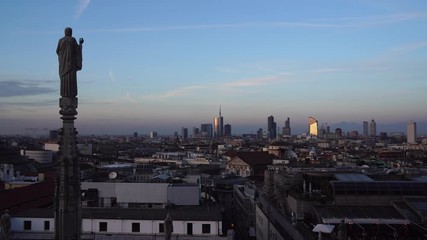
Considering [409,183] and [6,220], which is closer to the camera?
[6,220]

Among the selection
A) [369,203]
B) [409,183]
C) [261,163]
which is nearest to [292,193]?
[369,203]

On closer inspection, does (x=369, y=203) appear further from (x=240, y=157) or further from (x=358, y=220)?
(x=240, y=157)

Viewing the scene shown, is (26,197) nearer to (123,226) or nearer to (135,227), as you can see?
(123,226)

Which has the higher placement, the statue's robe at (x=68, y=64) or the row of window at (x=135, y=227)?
the statue's robe at (x=68, y=64)

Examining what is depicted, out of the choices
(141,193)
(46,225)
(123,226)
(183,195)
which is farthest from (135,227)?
(183,195)

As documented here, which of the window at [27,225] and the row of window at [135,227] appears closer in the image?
the row of window at [135,227]

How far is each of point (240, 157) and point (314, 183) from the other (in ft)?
273

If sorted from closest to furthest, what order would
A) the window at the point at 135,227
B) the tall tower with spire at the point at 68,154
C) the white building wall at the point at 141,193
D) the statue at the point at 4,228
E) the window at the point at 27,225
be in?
the tall tower with spire at the point at 68,154 < the statue at the point at 4,228 < the window at the point at 135,227 < the window at the point at 27,225 < the white building wall at the point at 141,193

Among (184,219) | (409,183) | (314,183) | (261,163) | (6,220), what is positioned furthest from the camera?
(261,163)

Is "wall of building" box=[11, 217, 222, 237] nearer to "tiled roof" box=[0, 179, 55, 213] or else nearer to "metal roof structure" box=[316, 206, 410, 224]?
"tiled roof" box=[0, 179, 55, 213]

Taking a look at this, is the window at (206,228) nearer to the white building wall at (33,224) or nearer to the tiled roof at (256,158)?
the white building wall at (33,224)

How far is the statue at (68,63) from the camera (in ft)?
32.9

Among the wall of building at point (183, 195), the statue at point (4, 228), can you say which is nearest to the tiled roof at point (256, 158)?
the wall of building at point (183, 195)

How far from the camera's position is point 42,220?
31531 mm
